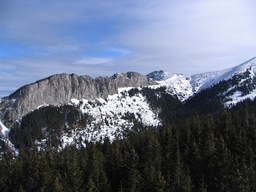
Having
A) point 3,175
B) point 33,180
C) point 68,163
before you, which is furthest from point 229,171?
point 3,175

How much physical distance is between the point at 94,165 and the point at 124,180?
26.3 feet

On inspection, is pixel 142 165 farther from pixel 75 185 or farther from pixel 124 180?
pixel 75 185

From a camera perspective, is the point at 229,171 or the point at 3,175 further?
the point at 3,175

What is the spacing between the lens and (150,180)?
211 ft

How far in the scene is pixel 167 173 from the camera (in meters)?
75.9

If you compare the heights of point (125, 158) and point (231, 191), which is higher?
point (125, 158)

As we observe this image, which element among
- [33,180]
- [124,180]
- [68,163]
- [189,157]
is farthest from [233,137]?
[33,180]

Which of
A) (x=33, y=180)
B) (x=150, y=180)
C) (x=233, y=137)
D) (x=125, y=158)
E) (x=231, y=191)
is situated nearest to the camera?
(x=231, y=191)

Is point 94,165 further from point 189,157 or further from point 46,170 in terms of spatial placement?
point 189,157

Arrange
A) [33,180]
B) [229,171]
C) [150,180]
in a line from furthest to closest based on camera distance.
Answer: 1. [33,180]
2. [229,171]
3. [150,180]

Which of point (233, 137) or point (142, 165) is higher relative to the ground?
point (233, 137)

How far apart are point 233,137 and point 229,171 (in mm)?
22333

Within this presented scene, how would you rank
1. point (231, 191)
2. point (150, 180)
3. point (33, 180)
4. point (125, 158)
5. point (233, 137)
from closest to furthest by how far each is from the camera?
point (231, 191) < point (150, 180) < point (33, 180) < point (125, 158) < point (233, 137)

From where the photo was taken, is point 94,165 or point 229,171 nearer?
point 229,171
